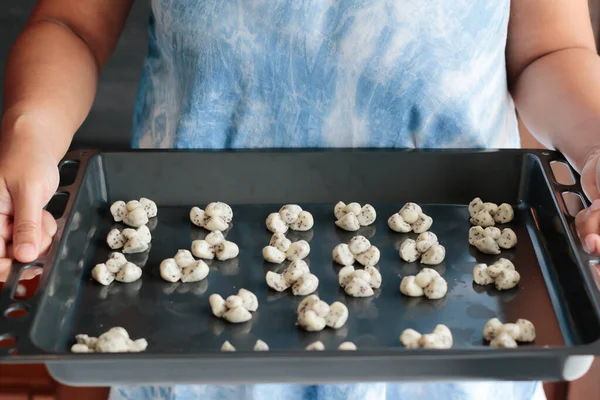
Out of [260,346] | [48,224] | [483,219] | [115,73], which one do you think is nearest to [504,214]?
[483,219]

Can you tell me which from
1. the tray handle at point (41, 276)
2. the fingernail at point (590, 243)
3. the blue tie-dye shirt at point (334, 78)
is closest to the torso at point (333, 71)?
the blue tie-dye shirt at point (334, 78)

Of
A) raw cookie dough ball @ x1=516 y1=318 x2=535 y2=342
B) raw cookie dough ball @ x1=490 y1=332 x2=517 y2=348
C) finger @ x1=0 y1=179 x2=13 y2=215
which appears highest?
finger @ x1=0 y1=179 x2=13 y2=215

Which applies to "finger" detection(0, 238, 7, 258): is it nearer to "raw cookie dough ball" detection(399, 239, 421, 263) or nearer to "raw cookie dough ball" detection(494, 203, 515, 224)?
"raw cookie dough ball" detection(399, 239, 421, 263)

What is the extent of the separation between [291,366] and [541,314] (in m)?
0.31

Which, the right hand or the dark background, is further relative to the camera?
the dark background

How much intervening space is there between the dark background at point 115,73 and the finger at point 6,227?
706 mm

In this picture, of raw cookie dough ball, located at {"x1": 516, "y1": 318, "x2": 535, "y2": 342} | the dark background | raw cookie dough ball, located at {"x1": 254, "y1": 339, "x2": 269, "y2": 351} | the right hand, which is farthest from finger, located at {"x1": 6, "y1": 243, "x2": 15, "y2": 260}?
the dark background

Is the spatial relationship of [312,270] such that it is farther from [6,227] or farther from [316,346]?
[6,227]

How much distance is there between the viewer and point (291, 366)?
64 centimetres

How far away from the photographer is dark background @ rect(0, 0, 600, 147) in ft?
4.71

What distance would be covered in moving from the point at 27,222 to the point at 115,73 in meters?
0.74

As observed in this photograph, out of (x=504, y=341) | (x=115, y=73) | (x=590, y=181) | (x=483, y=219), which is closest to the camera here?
(x=504, y=341)

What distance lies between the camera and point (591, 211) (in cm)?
81

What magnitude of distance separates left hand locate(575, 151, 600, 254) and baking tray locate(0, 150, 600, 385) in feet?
0.05
